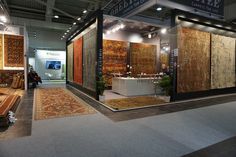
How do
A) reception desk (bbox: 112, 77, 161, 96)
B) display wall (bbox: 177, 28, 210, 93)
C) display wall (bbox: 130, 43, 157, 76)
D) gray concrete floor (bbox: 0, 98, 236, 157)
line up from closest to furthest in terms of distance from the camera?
gray concrete floor (bbox: 0, 98, 236, 157), display wall (bbox: 177, 28, 210, 93), reception desk (bbox: 112, 77, 161, 96), display wall (bbox: 130, 43, 157, 76)

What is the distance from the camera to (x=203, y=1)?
4508mm

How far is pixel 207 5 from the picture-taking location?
4574 millimetres

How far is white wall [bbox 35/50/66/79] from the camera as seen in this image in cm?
1653

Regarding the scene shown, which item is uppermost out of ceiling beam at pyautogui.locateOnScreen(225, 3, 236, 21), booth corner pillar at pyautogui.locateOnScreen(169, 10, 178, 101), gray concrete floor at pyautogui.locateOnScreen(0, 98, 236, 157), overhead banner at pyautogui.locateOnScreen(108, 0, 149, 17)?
ceiling beam at pyautogui.locateOnScreen(225, 3, 236, 21)

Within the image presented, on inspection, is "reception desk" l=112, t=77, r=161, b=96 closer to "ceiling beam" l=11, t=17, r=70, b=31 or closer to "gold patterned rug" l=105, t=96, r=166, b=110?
"gold patterned rug" l=105, t=96, r=166, b=110

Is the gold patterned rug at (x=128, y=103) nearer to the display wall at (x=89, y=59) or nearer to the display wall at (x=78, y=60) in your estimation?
the display wall at (x=89, y=59)

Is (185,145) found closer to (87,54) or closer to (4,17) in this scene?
(87,54)

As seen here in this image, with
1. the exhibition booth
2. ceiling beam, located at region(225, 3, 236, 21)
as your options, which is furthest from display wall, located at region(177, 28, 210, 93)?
ceiling beam, located at region(225, 3, 236, 21)

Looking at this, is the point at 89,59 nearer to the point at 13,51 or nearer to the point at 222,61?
the point at 13,51

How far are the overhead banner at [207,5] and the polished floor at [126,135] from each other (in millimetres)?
2909

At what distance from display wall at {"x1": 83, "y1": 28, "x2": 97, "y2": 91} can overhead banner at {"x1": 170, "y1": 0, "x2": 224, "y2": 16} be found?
12.1ft

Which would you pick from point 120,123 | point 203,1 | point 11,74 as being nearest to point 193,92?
point 203,1

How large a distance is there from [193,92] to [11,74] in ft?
33.1

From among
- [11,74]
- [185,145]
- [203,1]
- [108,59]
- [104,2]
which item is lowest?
[185,145]
